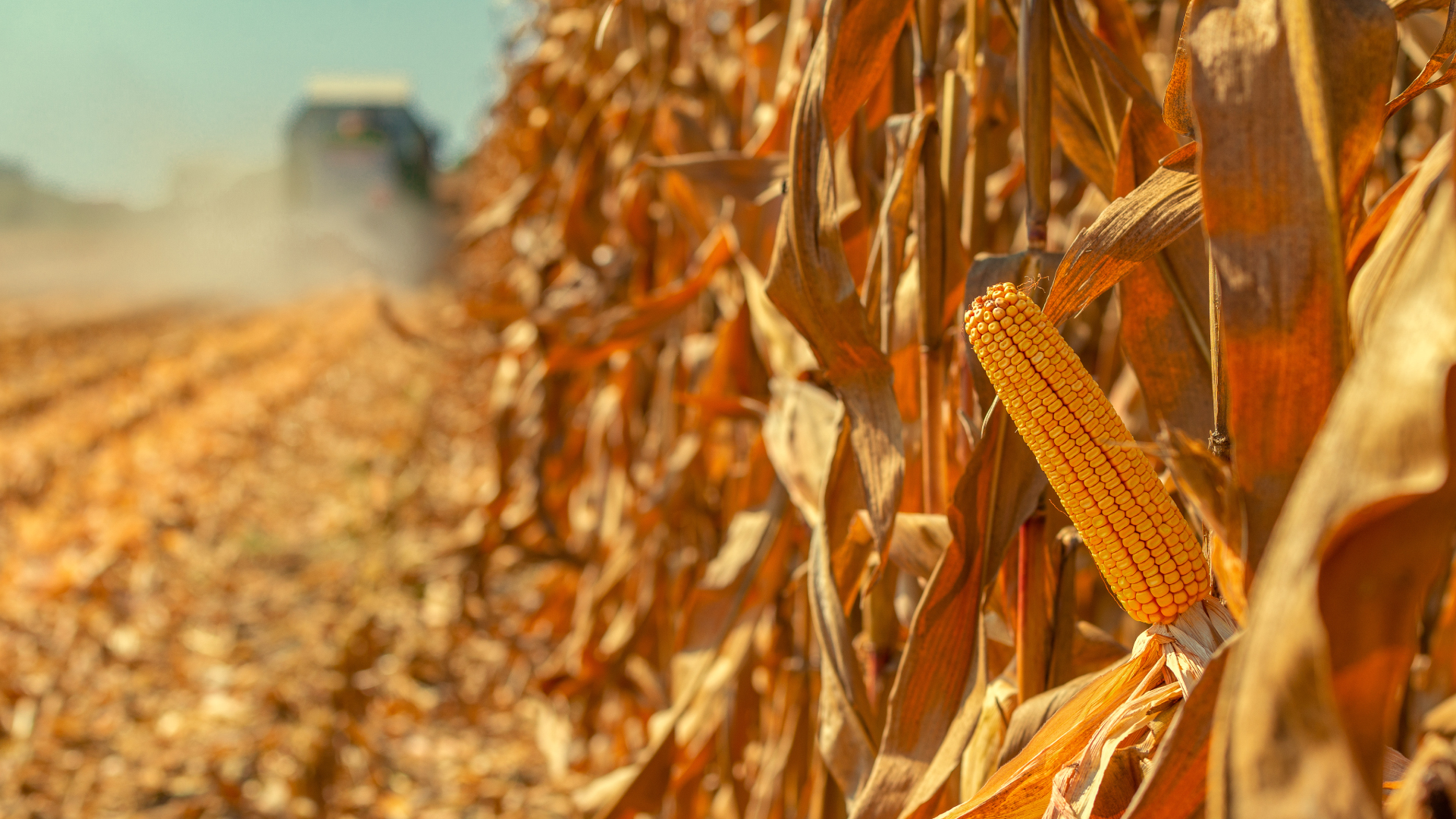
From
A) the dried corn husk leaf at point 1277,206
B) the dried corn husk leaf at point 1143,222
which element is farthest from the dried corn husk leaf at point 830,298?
the dried corn husk leaf at point 1277,206

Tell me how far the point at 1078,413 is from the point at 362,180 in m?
33.8

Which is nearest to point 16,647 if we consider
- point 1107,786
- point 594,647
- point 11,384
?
point 594,647

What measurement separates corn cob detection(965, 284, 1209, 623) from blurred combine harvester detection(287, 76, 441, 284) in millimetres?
26977

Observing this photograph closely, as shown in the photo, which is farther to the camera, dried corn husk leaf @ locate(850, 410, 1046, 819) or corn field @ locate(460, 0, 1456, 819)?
dried corn husk leaf @ locate(850, 410, 1046, 819)

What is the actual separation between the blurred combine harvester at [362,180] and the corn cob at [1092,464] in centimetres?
2698

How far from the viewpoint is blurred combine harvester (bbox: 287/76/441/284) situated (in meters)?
28.8

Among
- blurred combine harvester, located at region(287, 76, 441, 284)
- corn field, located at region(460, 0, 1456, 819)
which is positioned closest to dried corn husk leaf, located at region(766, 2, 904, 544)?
corn field, located at region(460, 0, 1456, 819)

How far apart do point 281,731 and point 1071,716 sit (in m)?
2.50

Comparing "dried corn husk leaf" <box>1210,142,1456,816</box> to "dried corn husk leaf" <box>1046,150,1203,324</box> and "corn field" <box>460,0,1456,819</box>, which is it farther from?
"dried corn husk leaf" <box>1046,150,1203,324</box>

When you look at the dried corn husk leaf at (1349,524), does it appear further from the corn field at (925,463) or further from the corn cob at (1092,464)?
the corn cob at (1092,464)

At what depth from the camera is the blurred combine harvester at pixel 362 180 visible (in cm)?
2880

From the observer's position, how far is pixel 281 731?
2.52 meters

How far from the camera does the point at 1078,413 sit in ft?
1.50

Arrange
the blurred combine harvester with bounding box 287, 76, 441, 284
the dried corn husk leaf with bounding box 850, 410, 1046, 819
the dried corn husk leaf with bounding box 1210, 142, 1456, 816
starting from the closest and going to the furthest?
the dried corn husk leaf with bounding box 1210, 142, 1456, 816 → the dried corn husk leaf with bounding box 850, 410, 1046, 819 → the blurred combine harvester with bounding box 287, 76, 441, 284
